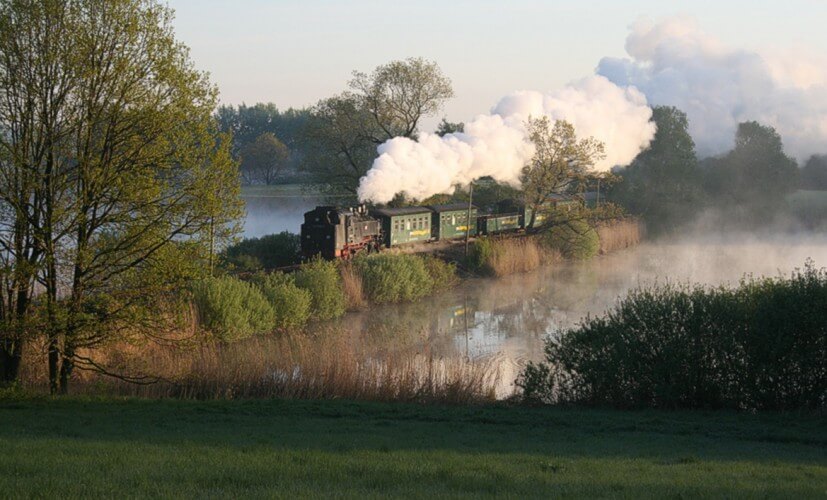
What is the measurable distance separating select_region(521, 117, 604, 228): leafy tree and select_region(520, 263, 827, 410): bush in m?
28.2

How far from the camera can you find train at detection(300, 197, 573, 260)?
3706 centimetres

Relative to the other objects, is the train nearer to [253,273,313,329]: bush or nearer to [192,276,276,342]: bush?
[253,273,313,329]: bush

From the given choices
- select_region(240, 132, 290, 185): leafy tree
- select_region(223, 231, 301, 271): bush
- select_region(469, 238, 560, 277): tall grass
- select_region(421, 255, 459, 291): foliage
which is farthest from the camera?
select_region(240, 132, 290, 185): leafy tree

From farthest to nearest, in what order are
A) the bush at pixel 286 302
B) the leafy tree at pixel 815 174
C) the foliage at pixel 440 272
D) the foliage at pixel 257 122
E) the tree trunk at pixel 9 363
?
the foliage at pixel 257 122
the leafy tree at pixel 815 174
the foliage at pixel 440 272
the bush at pixel 286 302
the tree trunk at pixel 9 363

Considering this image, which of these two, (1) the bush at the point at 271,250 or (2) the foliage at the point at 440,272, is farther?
(2) the foliage at the point at 440,272

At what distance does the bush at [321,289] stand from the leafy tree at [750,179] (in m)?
42.5

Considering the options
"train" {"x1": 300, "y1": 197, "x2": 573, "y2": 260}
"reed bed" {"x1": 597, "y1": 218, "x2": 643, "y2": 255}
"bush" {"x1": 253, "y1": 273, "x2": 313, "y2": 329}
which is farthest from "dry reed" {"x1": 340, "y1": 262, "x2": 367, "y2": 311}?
"reed bed" {"x1": 597, "y1": 218, "x2": 643, "y2": 255}

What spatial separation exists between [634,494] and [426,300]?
28.6m

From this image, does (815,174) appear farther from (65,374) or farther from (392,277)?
(65,374)

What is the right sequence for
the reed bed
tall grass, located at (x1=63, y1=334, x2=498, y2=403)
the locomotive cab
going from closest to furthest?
tall grass, located at (x1=63, y1=334, x2=498, y2=403) < the locomotive cab < the reed bed

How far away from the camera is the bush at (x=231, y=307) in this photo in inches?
1044

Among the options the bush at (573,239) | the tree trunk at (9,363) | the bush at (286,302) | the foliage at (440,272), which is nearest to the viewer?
the tree trunk at (9,363)

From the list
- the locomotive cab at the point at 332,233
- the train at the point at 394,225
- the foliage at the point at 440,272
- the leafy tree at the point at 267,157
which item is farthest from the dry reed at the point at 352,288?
the leafy tree at the point at 267,157

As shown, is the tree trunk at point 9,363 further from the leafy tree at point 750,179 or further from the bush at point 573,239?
the leafy tree at point 750,179
